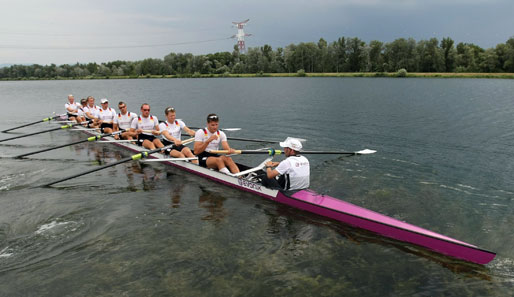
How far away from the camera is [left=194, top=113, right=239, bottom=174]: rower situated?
36.0 feet

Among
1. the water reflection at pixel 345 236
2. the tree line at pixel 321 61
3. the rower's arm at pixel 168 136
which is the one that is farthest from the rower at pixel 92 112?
the tree line at pixel 321 61

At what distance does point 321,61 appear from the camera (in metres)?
108

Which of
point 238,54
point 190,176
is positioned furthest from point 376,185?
point 238,54

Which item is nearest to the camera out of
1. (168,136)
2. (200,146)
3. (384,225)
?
(384,225)

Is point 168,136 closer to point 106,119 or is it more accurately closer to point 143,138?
point 143,138

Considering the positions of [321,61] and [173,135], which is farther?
[321,61]

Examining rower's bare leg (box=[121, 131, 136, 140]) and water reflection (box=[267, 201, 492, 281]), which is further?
rower's bare leg (box=[121, 131, 136, 140])

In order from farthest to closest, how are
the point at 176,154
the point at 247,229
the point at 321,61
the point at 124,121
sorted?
the point at 321,61, the point at 124,121, the point at 176,154, the point at 247,229

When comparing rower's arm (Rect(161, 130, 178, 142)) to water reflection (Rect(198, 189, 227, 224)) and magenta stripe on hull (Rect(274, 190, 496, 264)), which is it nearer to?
water reflection (Rect(198, 189, 227, 224))

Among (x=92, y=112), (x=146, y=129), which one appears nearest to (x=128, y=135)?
(x=146, y=129)

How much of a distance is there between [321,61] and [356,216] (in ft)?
346

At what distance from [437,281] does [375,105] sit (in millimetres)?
28474

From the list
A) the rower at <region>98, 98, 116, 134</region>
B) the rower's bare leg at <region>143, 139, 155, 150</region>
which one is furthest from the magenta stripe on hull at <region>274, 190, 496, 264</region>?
the rower at <region>98, 98, 116, 134</region>

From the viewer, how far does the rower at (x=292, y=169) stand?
8.52 metres
